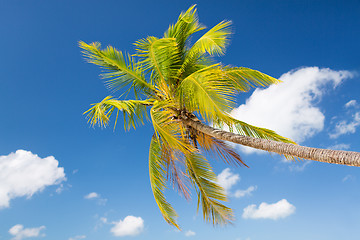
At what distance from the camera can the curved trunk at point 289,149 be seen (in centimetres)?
497

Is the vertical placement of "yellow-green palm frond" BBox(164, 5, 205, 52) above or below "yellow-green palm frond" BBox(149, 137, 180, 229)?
above

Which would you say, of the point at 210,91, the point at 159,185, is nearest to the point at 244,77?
the point at 210,91

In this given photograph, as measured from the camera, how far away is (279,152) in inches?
241

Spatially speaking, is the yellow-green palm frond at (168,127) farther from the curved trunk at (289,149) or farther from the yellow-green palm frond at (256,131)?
the yellow-green palm frond at (256,131)

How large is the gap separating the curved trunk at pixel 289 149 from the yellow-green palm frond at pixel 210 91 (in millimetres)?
793

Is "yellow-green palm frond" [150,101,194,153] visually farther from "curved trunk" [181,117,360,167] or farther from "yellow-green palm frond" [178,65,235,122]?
"yellow-green palm frond" [178,65,235,122]

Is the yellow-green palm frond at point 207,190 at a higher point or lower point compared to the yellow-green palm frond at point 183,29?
lower

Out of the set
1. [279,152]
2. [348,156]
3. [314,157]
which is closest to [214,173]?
[279,152]

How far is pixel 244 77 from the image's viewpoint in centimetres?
680

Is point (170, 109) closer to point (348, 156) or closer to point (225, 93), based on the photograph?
point (225, 93)

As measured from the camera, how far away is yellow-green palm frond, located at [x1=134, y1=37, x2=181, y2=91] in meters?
7.37

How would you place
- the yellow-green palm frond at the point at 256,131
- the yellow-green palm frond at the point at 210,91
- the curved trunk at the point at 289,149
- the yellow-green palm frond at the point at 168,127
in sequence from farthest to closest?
the yellow-green palm frond at the point at 256,131, the yellow-green palm frond at the point at 168,127, the yellow-green palm frond at the point at 210,91, the curved trunk at the point at 289,149

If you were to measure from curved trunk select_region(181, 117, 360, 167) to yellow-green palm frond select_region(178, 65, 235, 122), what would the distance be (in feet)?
2.60

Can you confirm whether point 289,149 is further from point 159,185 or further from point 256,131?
point 159,185
